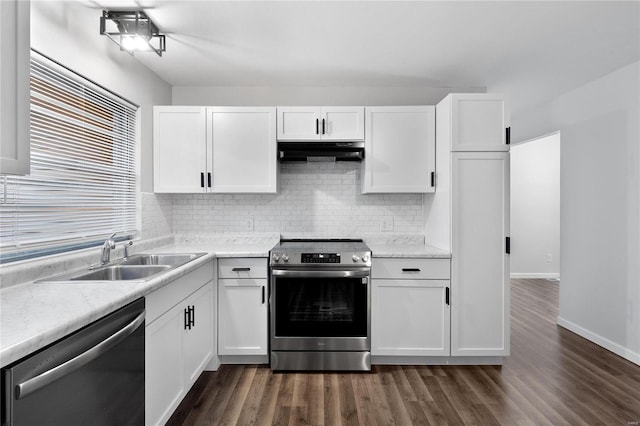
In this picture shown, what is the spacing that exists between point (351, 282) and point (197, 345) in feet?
4.04

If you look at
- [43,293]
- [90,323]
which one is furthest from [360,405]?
[43,293]

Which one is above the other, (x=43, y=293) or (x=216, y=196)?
(x=216, y=196)

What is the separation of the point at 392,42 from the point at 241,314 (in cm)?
244

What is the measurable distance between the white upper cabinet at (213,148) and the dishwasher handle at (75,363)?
1713 millimetres

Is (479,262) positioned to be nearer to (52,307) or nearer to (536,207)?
(52,307)

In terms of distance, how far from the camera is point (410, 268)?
2822 millimetres

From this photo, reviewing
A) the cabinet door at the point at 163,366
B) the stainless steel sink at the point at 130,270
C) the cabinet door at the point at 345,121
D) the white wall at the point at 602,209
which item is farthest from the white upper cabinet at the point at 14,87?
the white wall at the point at 602,209

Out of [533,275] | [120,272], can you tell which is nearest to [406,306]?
[120,272]

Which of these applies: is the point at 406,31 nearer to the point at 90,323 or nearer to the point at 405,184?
the point at 405,184

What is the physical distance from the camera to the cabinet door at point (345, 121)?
311cm

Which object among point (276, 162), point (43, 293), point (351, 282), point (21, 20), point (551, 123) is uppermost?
point (551, 123)

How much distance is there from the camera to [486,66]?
9.91ft

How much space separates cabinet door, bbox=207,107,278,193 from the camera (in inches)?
122

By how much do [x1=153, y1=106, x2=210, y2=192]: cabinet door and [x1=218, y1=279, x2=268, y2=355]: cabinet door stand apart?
39.1 inches
